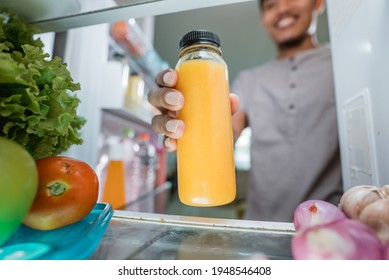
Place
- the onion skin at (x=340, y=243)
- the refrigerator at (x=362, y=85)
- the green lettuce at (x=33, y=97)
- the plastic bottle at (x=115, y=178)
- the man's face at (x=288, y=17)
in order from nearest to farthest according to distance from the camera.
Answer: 1. the onion skin at (x=340, y=243)
2. the green lettuce at (x=33, y=97)
3. the refrigerator at (x=362, y=85)
4. the plastic bottle at (x=115, y=178)
5. the man's face at (x=288, y=17)

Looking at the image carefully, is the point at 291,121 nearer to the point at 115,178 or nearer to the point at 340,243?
the point at 115,178

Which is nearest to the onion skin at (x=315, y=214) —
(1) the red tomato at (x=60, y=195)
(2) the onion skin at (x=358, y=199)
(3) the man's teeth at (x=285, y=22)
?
(2) the onion skin at (x=358, y=199)

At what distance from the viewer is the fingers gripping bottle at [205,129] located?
420 millimetres

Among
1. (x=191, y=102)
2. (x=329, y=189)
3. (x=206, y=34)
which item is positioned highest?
(x=206, y=34)

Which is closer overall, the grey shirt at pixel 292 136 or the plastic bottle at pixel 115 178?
the plastic bottle at pixel 115 178

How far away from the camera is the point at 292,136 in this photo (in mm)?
1311

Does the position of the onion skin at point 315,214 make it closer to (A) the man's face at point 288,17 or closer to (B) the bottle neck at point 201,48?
(B) the bottle neck at point 201,48

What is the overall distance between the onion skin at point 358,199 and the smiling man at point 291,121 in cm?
73

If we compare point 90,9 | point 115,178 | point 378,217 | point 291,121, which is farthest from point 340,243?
point 291,121

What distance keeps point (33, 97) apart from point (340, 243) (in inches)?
18.1
